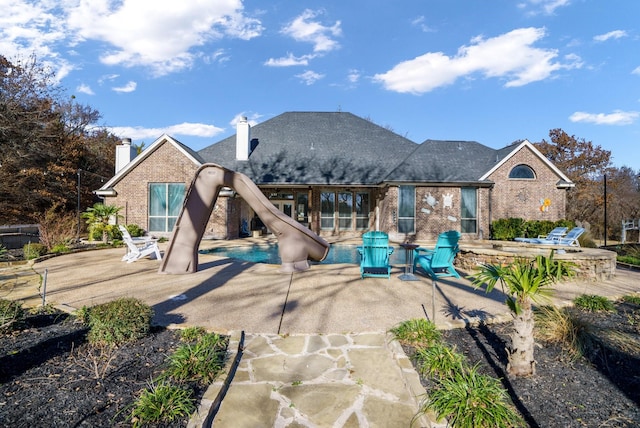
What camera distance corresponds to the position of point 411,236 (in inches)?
694

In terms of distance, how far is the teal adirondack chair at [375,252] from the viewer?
24.4 ft

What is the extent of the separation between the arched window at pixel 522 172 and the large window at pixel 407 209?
6.07 m

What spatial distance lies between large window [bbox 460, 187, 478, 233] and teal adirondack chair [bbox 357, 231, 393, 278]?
39.3 ft

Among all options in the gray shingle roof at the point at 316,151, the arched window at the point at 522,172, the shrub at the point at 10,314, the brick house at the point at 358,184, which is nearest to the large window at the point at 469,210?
the brick house at the point at 358,184

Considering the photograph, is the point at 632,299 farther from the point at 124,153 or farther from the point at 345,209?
the point at 124,153

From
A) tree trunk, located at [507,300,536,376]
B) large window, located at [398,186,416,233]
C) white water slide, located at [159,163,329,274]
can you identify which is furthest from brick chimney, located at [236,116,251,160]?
tree trunk, located at [507,300,536,376]

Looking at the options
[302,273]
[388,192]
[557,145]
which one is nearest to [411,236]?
[388,192]

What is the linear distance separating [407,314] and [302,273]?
378cm

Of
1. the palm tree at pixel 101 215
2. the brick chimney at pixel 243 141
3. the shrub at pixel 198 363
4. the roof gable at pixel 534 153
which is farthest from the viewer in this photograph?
the brick chimney at pixel 243 141

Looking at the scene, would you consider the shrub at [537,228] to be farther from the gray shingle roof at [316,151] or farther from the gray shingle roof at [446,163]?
the gray shingle roof at [316,151]

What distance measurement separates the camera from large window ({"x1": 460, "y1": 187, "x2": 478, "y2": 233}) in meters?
17.9

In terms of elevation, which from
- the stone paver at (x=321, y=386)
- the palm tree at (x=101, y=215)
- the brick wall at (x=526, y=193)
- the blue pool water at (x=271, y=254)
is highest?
the brick wall at (x=526, y=193)

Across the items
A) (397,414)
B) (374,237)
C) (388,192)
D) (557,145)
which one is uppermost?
(557,145)

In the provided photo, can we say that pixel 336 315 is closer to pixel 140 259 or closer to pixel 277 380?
pixel 277 380
